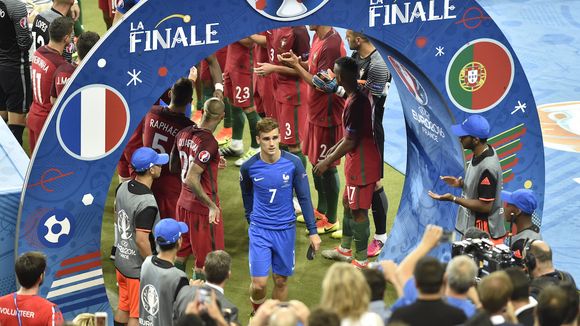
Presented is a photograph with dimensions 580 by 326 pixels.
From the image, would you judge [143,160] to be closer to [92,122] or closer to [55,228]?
[92,122]

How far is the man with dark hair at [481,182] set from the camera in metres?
9.68

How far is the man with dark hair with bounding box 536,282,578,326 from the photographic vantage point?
692 cm

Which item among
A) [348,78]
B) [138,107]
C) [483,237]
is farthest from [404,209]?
[138,107]

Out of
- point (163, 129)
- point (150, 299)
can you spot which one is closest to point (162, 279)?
point (150, 299)

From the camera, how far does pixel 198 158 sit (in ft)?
32.5

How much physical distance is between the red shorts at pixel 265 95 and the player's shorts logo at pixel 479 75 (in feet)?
12.0

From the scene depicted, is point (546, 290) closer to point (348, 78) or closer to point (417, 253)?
point (417, 253)

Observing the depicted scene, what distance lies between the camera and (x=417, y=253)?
7461mm

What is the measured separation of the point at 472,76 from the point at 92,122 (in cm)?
348

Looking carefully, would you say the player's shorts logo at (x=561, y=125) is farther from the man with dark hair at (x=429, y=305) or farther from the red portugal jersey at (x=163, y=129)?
the man with dark hair at (x=429, y=305)

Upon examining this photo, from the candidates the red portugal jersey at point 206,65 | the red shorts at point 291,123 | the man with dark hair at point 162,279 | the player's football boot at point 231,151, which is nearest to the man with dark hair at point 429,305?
the man with dark hair at point 162,279

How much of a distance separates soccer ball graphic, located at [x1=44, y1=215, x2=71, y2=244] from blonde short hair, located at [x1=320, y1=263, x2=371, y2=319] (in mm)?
3084

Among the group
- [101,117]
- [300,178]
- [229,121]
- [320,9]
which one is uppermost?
[320,9]

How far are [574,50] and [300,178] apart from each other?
29.6 feet
